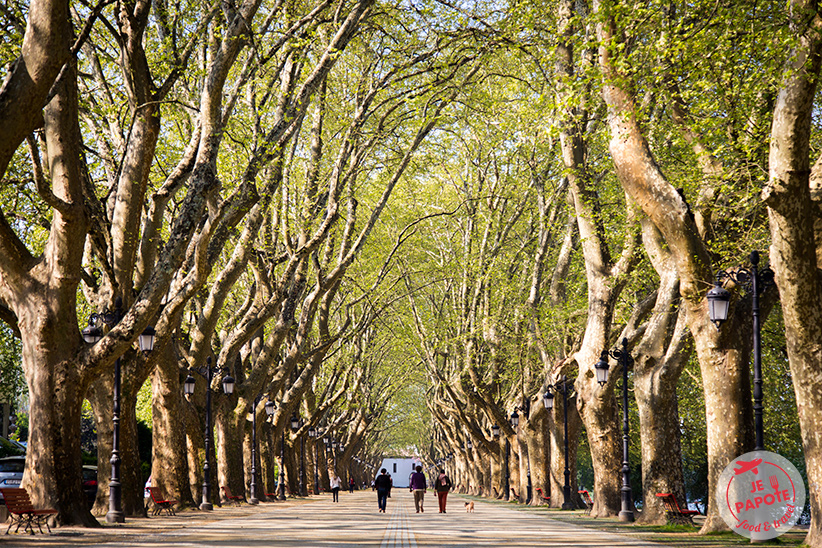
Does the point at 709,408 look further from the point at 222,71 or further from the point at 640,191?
the point at 222,71

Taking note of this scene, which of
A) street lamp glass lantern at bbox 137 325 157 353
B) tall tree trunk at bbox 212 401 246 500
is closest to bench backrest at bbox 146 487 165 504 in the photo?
street lamp glass lantern at bbox 137 325 157 353

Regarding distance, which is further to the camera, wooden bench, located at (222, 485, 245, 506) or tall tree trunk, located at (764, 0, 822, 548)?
wooden bench, located at (222, 485, 245, 506)

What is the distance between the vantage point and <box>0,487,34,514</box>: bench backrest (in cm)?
1189

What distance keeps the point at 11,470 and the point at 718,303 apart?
17871 millimetres

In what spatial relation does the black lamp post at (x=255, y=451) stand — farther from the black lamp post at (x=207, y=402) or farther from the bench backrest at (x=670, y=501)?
the bench backrest at (x=670, y=501)

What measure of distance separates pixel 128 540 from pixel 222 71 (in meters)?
7.30

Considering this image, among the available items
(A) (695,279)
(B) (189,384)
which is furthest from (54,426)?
(A) (695,279)

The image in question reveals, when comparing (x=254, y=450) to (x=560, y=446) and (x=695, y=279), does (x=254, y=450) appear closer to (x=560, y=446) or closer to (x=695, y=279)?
(x=560, y=446)

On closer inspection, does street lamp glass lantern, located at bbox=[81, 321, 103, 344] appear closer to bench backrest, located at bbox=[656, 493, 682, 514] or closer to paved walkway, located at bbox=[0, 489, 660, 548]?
paved walkway, located at bbox=[0, 489, 660, 548]

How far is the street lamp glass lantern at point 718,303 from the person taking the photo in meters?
12.5

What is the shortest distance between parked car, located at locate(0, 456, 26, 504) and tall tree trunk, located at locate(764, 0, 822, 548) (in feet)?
59.5

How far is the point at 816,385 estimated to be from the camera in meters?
10.1

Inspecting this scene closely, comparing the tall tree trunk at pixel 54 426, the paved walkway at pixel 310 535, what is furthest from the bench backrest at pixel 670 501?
the tall tree trunk at pixel 54 426

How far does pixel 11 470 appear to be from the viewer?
2136 cm
